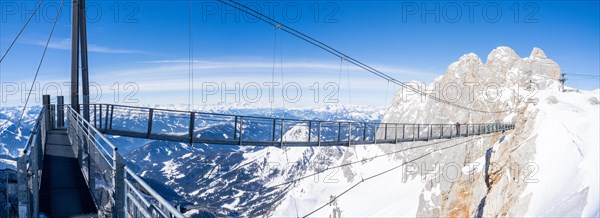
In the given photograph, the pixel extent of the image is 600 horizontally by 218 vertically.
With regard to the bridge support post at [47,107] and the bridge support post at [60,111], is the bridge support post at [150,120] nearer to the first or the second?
the bridge support post at [47,107]

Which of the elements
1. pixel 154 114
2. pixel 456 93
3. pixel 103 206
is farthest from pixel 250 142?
pixel 456 93

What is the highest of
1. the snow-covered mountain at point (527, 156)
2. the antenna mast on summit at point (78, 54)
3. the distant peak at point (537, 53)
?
the distant peak at point (537, 53)

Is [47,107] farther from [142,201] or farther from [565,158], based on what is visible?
[565,158]

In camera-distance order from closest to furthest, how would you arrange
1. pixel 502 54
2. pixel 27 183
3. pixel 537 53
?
pixel 27 183
pixel 537 53
pixel 502 54

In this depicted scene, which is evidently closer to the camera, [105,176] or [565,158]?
[105,176]

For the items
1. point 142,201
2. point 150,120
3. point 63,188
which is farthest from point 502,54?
point 142,201

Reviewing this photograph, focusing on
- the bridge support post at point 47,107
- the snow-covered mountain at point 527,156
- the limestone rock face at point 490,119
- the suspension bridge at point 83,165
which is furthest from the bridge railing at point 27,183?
the limestone rock face at point 490,119
